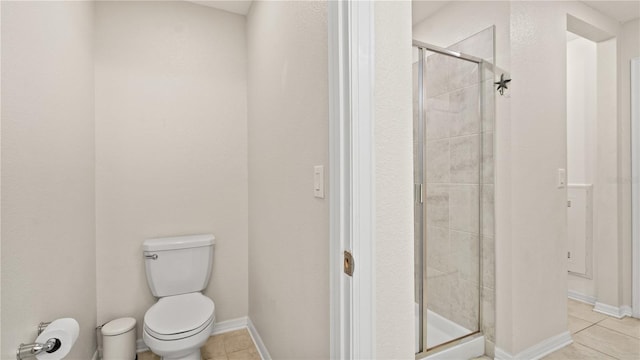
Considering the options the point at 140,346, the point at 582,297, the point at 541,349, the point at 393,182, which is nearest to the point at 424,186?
the point at 393,182

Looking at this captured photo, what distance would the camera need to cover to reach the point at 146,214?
1.99m

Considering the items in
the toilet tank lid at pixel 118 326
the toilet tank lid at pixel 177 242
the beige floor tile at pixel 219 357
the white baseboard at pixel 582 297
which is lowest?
the beige floor tile at pixel 219 357

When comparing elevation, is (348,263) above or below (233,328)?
above

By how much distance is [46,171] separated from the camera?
121 cm

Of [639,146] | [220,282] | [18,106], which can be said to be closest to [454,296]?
[639,146]

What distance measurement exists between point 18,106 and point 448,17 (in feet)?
7.97

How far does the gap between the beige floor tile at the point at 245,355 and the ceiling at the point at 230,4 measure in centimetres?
241

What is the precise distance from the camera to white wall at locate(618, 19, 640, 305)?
5.94 feet

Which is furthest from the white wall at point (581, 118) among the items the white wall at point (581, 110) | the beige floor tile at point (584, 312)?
the beige floor tile at point (584, 312)

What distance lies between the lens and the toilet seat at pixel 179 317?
1.51 m

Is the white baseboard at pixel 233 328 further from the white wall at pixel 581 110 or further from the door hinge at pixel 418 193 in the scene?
the white wall at pixel 581 110

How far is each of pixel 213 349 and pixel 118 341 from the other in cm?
56

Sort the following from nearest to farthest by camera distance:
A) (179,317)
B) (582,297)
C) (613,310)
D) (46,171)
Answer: (46,171)
(179,317)
(613,310)
(582,297)

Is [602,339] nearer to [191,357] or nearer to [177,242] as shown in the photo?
[191,357]
